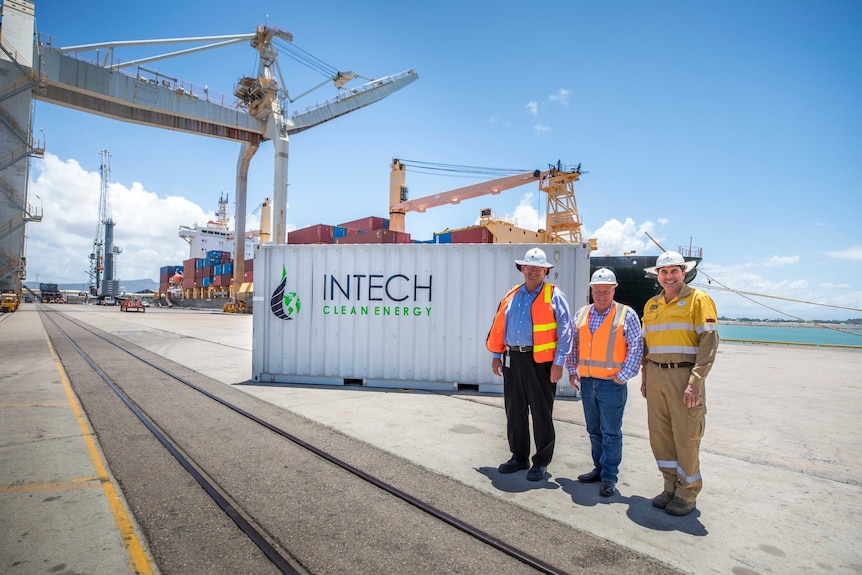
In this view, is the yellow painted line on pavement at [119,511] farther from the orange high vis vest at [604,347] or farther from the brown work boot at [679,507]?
the brown work boot at [679,507]

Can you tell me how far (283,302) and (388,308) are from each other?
2.16 meters

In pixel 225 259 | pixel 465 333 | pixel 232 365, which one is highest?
pixel 225 259

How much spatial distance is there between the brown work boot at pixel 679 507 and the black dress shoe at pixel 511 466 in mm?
1271

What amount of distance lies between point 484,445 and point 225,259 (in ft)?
228

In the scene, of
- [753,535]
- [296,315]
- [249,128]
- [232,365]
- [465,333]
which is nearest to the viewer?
[753,535]

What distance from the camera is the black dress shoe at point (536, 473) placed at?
3943mm

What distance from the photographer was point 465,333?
313 inches

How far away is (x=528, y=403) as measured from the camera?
4.16 meters

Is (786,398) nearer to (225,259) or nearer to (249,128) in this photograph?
(249,128)

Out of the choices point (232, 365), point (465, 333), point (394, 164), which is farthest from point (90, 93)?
point (465, 333)

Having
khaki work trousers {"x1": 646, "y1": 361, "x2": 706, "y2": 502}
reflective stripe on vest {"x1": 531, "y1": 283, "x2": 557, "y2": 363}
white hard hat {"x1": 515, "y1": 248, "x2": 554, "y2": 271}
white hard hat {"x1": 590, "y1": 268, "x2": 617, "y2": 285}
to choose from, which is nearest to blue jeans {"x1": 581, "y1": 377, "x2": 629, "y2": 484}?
khaki work trousers {"x1": 646, "y1": 361, "x2": 706, "y2": 502}

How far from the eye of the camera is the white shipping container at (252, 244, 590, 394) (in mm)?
7891

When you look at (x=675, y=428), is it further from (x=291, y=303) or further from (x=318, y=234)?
(x=318, y=234)

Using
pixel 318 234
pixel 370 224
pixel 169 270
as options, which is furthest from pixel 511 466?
pixel 169 270
